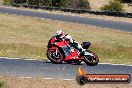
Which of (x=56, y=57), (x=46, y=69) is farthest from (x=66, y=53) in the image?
(x=46, y=69)

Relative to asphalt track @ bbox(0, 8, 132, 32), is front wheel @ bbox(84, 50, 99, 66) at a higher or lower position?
higher

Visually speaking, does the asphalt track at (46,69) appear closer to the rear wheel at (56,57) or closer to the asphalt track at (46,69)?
the asphalt track at (46,69)

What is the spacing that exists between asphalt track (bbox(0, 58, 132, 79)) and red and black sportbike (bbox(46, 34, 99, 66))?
323 millimetres

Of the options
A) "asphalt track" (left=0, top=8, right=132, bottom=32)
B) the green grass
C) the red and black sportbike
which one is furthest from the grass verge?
"asphalt track" (left=0, top=8, right=132, bottom=32)

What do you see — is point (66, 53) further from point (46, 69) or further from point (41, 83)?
point (41, 83)

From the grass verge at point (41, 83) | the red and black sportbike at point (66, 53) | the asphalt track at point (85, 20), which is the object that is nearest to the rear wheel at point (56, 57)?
the red and black sportbike at point (66, 53)

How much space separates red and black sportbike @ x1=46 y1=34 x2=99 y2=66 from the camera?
663 inches

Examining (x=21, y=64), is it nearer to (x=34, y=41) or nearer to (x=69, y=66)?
(x=69, y=66)

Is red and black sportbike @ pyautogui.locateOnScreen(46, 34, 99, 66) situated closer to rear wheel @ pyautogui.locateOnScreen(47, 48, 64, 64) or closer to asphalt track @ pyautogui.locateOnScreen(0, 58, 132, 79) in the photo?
rear wheel @ pyautogui.locateOnScreen(47, 48, 64, 64)

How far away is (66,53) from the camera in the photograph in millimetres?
17109

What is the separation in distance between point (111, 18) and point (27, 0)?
21.8 m

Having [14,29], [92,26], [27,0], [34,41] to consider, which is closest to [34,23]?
[14,29]

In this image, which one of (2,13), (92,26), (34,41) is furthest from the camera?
(2,13)

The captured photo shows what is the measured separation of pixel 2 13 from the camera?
49125 millimetres
